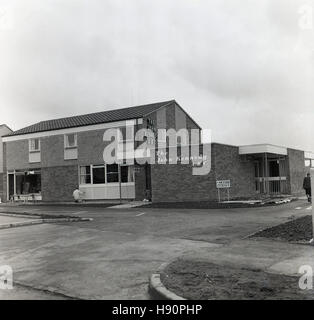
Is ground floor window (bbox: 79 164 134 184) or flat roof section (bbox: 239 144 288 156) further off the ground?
flat roof section (bbox: 239 144 288 156)

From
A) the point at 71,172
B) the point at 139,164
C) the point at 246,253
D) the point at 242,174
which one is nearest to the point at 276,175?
the point at 242,174

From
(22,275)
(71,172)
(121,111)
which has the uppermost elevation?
(121,111)

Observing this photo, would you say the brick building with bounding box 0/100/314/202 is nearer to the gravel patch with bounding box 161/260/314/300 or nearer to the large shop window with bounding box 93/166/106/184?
the large shop window with bounding box 93/166/106/184

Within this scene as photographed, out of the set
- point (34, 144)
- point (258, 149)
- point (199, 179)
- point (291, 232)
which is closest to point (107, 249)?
point (291, 232)

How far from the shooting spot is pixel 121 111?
110 ft

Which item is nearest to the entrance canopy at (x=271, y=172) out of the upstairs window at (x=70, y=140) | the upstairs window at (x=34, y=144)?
the upstairs window at (x=70, y=140)

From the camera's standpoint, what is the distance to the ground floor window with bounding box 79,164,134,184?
28.9 m

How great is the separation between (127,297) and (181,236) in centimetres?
571

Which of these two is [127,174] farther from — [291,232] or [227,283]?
[227,283]

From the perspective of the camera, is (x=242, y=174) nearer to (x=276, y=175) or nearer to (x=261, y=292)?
(x=276, y=175)

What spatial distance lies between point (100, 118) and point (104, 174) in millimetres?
4430

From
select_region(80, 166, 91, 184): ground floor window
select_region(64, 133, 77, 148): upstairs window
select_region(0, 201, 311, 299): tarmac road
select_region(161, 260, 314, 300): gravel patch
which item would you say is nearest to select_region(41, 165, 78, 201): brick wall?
select_region(80, 166, 91, 184): ground floor window

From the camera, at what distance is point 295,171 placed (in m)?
33.5
